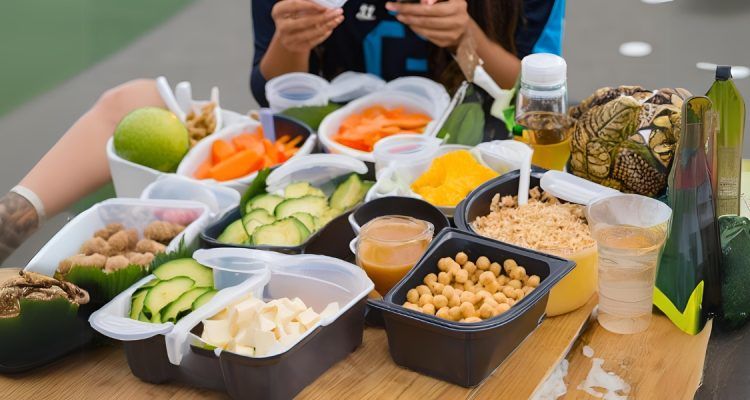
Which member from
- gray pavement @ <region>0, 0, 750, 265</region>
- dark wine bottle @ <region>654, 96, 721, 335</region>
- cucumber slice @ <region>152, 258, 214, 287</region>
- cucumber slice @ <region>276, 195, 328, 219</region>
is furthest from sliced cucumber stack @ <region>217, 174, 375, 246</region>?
gray pavement @ <region>0, 0, 750, 265</region>

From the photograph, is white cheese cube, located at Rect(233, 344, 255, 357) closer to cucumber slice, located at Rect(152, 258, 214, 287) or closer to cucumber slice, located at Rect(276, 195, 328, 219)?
cucumber slice, located at Rect(152, 258, 214, 287)

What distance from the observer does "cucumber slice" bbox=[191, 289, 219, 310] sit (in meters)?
1.54

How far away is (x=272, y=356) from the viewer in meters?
1.38

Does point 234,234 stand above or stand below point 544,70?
below

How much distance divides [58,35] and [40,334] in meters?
4.30

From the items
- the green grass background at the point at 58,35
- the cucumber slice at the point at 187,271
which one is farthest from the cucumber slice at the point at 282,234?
the green grass background at the point at 58,35

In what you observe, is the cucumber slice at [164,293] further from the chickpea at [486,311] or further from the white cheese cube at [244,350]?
the chickpea at [486,311]

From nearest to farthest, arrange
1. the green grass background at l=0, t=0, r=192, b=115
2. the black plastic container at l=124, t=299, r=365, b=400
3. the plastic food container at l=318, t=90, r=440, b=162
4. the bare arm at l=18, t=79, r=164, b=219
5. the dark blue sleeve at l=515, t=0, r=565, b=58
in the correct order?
the black plastic container at l=124, t=299, r=365, b=400 < the plastic food container at l=318, t=90, r=440, b=162 < the bare arm at l=18, t=79, r=164, b=219 < the dark blue sleeve at l=515, t=0, r=565, b=58 < the green grass background at l=0, t=0, r=192, b=115

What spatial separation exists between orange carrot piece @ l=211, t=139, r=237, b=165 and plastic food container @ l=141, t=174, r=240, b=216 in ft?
0.52

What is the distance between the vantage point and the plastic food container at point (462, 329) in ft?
4.67

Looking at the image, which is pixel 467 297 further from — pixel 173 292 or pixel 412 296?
pixel 173 292

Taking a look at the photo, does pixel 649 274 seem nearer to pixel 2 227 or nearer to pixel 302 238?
pixel 302 238

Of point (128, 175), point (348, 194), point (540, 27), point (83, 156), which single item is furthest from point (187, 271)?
point (540, 27)

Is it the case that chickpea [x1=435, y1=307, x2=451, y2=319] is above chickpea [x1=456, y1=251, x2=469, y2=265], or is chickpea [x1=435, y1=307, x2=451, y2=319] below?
below
